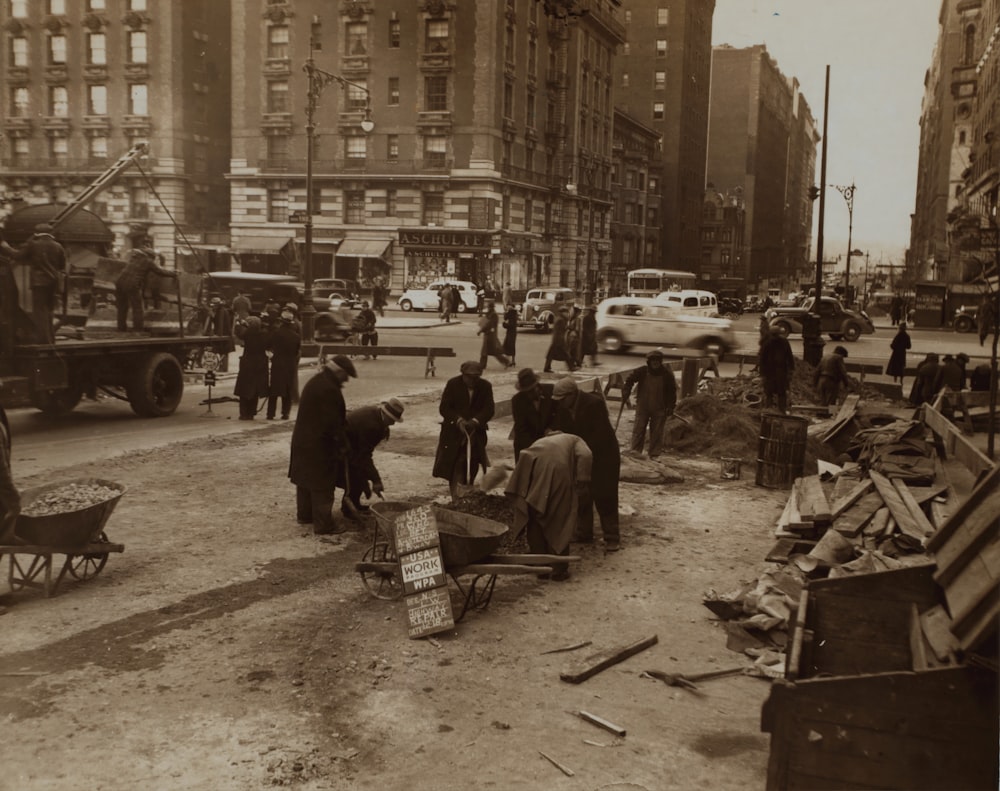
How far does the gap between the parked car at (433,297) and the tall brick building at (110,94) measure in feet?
73.5

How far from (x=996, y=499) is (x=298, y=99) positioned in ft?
54.8

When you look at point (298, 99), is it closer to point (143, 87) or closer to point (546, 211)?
point (143, 87)

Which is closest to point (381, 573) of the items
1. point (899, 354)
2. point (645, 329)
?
point (645, 329)

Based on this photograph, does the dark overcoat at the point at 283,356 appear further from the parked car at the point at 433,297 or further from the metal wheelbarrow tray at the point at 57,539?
the parked car at the point at 433,297

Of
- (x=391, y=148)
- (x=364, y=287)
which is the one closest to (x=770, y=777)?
(x=391, y=148)

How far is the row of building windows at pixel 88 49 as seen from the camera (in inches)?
446

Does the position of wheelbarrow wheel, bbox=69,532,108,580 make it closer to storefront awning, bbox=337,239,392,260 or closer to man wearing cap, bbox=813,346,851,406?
man wearing cap, bbox=813,346,851,406

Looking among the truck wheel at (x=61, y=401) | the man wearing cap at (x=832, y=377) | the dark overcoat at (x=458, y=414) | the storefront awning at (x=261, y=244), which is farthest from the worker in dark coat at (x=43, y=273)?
the man wearing cap at (x=832, y=377)

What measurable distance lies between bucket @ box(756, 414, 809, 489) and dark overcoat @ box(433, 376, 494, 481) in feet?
14.1

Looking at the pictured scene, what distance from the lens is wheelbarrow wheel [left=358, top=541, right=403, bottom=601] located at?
24.4 feet

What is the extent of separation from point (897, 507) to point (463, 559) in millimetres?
4477

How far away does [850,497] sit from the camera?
32.0 ft

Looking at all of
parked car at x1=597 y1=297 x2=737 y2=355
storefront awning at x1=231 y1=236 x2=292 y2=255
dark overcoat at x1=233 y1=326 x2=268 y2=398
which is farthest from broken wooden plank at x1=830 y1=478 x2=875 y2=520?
storefront awning at x1=231 y1=236 x2=292 y2=255

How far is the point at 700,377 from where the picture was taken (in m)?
21.0
